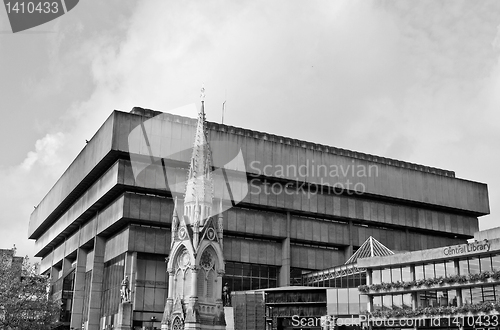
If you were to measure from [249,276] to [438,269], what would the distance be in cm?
3281


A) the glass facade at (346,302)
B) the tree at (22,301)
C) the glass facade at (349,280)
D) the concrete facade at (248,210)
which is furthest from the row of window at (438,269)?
the tree at (22,301)

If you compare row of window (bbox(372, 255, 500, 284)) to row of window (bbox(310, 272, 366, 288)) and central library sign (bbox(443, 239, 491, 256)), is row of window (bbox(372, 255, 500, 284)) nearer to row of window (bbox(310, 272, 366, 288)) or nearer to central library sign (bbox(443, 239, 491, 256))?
central library sign (bbox(443, 239, 491, 256))

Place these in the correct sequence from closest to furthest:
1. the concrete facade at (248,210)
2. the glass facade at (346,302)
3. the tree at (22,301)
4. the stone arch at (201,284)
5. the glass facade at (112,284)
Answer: the stone arch at (201,284) < the tree at (22,301) < the glass facade at (346,302) < the concrete facade at (248,210) < the glass facade at (112,284)

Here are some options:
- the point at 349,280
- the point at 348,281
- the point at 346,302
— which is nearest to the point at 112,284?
the point at 348,281

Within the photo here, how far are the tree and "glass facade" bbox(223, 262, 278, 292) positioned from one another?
24653mm

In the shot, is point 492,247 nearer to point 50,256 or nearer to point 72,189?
point 72,189

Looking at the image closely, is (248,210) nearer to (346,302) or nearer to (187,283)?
(346,302)

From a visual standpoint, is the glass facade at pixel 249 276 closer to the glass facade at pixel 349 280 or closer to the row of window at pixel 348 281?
the row of window at pixel 348 281

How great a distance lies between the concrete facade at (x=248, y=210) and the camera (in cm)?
8362

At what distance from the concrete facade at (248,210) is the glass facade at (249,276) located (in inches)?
5.9

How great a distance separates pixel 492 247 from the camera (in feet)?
189

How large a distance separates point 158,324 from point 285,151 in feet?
106

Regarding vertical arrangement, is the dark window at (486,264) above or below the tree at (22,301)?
above

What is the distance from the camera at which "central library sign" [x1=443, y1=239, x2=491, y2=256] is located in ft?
190
